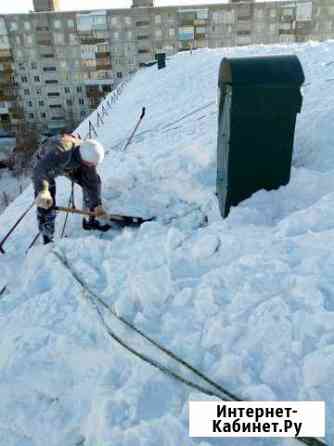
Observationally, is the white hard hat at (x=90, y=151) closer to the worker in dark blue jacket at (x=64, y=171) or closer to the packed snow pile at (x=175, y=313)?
the worker in dark blue jacket at (x=64, y=171)

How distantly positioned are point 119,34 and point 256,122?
44764 millimetres

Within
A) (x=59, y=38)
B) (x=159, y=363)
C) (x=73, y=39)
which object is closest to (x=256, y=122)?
(x=159, y=363)

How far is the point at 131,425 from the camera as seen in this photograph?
2.42 meters

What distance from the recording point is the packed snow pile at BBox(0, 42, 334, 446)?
8.17ft

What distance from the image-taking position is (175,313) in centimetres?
324

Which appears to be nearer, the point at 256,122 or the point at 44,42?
the point at 256,122

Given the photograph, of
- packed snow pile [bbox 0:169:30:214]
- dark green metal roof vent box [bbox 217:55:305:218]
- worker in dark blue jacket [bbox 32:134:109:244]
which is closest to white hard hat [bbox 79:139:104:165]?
worker in dark blue jacket [bbox 32:134:109:244]

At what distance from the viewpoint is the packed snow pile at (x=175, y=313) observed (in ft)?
8.17

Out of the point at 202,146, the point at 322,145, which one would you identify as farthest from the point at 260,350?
the point at 202,146

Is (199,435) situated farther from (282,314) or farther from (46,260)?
(46,260)

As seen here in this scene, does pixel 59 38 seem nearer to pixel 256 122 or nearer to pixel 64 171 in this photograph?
pixel 64 171

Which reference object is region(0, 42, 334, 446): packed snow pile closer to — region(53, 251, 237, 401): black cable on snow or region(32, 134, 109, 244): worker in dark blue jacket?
region(53, 251, 237, 401): black cable on snow

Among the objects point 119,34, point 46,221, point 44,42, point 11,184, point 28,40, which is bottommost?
point 11,184

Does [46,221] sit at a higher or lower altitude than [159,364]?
lower
